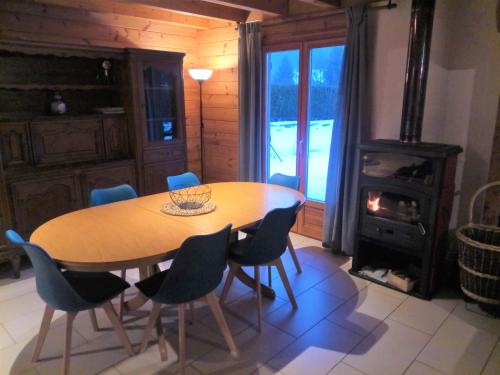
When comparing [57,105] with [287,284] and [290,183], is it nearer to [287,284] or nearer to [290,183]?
[290,183]

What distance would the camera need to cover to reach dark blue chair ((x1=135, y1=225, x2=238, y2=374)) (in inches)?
73.0

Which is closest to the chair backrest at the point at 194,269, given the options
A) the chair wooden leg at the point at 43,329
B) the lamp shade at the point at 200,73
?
the chair wooden leg at the point at 43,329

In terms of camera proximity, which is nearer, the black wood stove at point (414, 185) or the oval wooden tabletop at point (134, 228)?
the oval wooden tabletop at point (134, 228)

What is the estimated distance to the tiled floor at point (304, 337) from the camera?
6.93ft

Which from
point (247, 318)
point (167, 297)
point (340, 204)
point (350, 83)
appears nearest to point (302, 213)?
point (340, 204)

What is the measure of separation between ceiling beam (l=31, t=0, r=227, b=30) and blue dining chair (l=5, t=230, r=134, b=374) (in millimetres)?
2556

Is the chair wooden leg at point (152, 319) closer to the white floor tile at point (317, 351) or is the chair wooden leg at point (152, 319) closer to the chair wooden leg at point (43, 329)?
the chair wooden leg at point (43, 329)

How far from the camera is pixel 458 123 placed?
9.74 ft

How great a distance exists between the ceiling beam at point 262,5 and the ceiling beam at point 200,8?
48cm

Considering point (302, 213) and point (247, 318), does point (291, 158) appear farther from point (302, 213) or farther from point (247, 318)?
point (247, 318)

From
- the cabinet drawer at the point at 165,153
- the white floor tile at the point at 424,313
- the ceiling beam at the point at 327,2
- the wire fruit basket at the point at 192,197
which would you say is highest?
the ceiling beam at the point at 327,2

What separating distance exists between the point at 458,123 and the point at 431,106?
0.82 feet

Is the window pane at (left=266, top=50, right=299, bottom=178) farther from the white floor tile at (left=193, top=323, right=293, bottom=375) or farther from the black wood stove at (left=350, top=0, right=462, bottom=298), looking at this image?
the white floor tile at (left=193, top=323, right=293, bottom=375)

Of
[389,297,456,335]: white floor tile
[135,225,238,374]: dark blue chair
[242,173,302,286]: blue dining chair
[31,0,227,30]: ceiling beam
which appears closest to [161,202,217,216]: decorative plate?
[135,225,238,374]: dark blue chair
